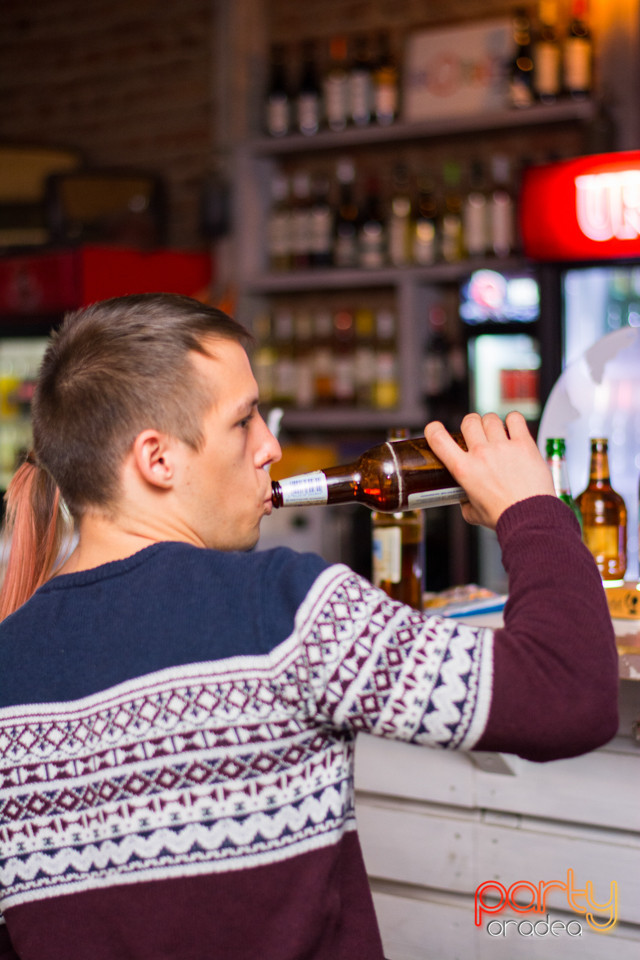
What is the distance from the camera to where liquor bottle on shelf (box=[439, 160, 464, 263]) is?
11.9 feet

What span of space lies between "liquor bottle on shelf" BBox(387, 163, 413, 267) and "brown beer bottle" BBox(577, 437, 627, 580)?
7.55 feet

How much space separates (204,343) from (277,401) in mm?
3231

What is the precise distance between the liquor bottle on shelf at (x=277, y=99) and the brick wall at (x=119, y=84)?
1.49ft

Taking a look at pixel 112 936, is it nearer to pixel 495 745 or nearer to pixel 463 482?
pixel 495 745

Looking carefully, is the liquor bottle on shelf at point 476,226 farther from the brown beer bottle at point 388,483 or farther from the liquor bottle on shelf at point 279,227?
the brown beer bottle at point 388,483

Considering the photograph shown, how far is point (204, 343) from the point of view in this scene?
820mm

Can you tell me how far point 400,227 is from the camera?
373cm

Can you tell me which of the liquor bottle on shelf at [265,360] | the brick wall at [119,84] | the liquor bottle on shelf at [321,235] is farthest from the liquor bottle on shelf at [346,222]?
the brick wall at [119,84]

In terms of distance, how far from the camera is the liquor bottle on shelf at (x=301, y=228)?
3.95 meters

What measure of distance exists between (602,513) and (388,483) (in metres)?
0.60

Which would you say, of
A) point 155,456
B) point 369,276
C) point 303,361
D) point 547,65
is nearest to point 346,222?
point 369,276

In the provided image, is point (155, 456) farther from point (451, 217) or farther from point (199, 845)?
point (451, 217)

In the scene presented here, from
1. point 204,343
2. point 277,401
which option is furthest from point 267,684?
point 277,401

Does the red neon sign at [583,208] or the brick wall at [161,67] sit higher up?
the brick wall at [161,67]
